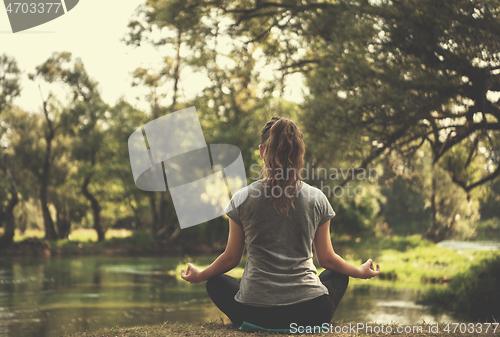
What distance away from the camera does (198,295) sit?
466 inches

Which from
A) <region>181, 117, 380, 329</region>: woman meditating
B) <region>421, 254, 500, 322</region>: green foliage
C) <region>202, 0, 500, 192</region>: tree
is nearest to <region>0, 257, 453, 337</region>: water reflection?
<region>421, 254, 500, 322</region>: green foliage

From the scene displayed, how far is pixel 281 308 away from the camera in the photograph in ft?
9.34

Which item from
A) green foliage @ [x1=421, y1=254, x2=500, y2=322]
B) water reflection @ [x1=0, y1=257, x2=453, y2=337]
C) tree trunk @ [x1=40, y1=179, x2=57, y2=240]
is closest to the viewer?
water reflection @ [x1=0, y1=257, x2=453, y2=337]

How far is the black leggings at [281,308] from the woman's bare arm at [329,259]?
0.09 metres

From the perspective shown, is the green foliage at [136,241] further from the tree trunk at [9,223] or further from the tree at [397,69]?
the tree at [397,69]

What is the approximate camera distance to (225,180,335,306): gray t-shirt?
9.22ft

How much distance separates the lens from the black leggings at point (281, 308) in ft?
9.39

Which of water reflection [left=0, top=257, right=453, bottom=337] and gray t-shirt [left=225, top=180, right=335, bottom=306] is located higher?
gray t-shirt [left=225, top=180, right=335, bottom=306]

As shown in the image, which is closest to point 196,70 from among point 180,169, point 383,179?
point 180,169

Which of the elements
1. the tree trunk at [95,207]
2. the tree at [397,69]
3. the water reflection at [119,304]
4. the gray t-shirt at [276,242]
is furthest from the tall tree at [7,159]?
the gray t-shirt at [276,242]

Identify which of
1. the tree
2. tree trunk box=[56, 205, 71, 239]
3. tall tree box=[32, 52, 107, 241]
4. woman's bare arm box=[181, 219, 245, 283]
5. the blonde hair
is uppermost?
tall tree box=[32, 52, 107, 241]

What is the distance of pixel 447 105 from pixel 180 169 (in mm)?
17490

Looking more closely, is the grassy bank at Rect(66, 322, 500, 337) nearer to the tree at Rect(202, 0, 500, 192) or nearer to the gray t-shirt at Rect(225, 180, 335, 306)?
the gray t-shirt at Rect(225, 180, 335, 306)

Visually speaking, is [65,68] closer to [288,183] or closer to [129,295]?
[129,295]
